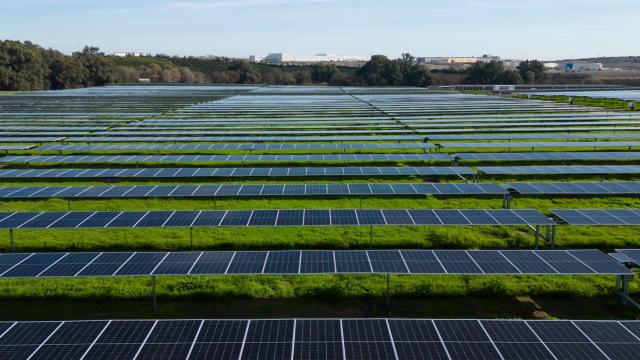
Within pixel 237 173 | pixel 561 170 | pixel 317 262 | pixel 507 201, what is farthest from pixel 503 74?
pixel 317 262

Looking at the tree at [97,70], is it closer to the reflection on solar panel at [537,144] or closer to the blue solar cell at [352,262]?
the reflection on solar panel at [537,144]

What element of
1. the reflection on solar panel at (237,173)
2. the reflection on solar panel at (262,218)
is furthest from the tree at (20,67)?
the reflection on solar panel at (262,218)

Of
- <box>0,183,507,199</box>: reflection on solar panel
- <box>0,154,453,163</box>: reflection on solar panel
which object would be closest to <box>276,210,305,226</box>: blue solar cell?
<box>0,183,507,199</box>: reflection on solar panel

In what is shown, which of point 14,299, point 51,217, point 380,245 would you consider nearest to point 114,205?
point 51,217

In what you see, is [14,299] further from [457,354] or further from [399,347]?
[457,354]

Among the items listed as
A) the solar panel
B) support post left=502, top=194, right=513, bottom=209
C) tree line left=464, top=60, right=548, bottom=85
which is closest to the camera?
support post left=502, top=194, right=513, bottom=209

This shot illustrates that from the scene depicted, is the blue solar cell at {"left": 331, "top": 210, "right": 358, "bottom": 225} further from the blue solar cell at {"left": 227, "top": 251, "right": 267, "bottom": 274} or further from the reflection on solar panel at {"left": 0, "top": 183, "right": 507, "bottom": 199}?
the blue solar cell at {"left": 227, "top": 251, "right": 267, "bottom": 274}

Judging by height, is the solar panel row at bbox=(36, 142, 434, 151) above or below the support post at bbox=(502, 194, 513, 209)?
above
